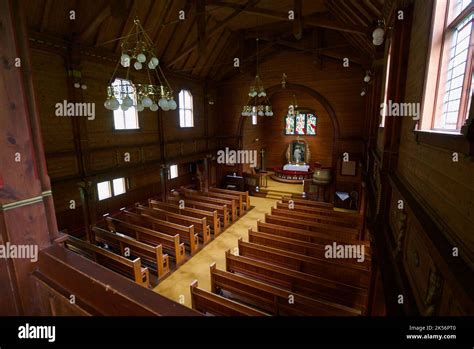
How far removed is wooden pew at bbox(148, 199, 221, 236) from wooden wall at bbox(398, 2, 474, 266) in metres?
5.70

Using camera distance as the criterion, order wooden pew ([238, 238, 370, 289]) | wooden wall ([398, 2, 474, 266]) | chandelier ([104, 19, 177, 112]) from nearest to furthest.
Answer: wooden wall ([398, 2, 474, 266])
chandelier ([104, 19, 177, 112])
wooden pew ([238, 238, 370, 289])

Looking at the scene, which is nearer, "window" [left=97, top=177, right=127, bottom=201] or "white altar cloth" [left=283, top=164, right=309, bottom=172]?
"window" [left=97, top=177, right=127, bottom=201]

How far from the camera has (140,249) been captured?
19.7ft

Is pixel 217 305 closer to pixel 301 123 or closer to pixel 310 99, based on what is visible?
pixel 301 123

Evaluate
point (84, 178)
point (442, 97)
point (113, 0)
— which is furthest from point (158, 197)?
point (442, 97)

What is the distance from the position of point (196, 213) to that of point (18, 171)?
22.0 ft

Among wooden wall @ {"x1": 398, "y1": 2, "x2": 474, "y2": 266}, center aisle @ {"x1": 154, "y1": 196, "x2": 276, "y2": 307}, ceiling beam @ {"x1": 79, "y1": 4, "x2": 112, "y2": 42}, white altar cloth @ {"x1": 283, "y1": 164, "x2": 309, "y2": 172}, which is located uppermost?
ceiling beam @ {"x1": 79, "y1": 4, "x2": 112, "y2": 42}

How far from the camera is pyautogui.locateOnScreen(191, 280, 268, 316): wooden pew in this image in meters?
3.44

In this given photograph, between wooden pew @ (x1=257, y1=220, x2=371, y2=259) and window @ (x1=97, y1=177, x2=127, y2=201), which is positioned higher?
window @ (x1=97, y1=177, x2=127, y2=201)

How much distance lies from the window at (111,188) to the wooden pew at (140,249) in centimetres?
165

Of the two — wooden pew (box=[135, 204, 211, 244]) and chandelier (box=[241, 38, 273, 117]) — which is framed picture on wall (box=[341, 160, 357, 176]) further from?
wooden pew (box=[135, 204, 211, 244])

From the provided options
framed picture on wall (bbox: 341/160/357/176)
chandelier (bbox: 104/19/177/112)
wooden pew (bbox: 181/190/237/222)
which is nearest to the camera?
chandelier (bbox: 104/19/177/112)

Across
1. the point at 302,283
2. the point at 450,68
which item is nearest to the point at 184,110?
the point at 302,283

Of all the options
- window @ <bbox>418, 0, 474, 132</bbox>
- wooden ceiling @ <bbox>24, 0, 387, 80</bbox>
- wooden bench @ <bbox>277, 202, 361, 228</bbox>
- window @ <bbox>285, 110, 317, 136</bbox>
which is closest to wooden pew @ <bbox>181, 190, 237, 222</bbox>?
wooden bench @ <bbox>277, 202, 361, 228</bbox>
